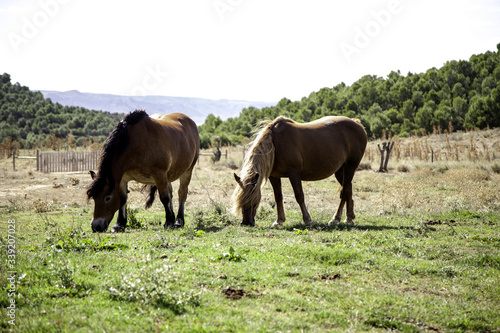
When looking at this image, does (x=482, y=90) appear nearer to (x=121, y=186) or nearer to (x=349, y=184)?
(x=349, y=184)

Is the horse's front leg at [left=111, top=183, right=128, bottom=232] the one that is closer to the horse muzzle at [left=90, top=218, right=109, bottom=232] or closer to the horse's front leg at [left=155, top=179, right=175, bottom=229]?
the horse muzzle at [left=90, top=218, right=109, bottom=232]

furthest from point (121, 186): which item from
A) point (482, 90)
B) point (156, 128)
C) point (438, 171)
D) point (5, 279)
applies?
point (482, 90)

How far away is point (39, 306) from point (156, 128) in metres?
5.07

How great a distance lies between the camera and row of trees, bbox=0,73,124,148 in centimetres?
6269

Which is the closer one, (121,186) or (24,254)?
(24,254)

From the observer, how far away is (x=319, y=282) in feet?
16.9

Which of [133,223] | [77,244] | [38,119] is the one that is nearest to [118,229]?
[133,223]

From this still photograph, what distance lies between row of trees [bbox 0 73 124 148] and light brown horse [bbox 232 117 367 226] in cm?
5741

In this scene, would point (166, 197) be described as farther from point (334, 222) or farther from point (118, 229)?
point (334, 222)

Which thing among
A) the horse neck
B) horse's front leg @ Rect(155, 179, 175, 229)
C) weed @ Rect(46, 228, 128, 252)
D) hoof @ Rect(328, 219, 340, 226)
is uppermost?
the horse neck

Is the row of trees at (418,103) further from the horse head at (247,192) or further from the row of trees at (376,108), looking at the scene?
the horse head at (247,192)

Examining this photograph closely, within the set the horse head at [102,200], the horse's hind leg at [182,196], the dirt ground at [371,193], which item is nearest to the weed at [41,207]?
the dirt ground at [371,193]

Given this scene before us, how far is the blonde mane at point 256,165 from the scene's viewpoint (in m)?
8.45

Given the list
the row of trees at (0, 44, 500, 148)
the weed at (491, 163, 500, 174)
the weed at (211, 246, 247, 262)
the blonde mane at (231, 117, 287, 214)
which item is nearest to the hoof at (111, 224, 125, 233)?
the blonde mane at (231, 117, 287, 214)
